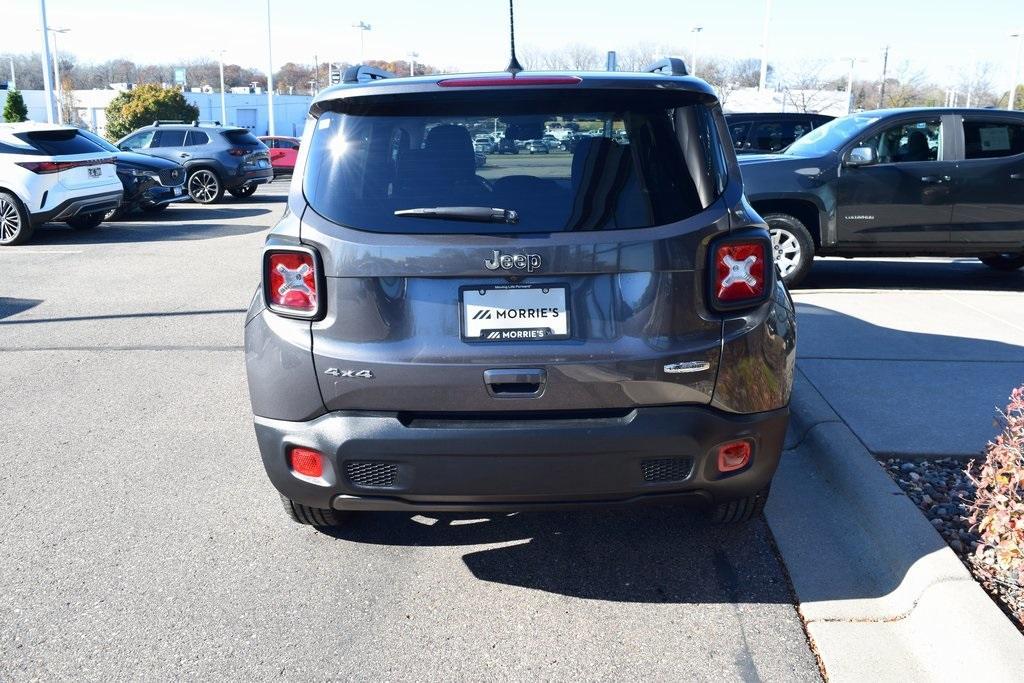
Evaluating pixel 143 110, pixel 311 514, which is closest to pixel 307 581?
pixel 311 514

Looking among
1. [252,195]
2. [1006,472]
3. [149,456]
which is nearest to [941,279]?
[1006,472]

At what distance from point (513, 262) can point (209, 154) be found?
19256mm

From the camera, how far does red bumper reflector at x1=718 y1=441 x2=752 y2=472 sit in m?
3.46

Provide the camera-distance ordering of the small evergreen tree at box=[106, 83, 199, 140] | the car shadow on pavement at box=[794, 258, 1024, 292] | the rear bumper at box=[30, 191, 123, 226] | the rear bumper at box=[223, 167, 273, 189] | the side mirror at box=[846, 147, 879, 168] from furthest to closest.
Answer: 1. the small evergreen tree at box=[106, 83, 199, 140]
2. the rear bumper at box=[223, 167, 273, 189]
3. the rear bumper at box=[30, 191, 123, 226]
4. the car shadow on pavement at box=[794, 258, 1024, 292]
5. the side mirror at box=[846, 147, 879, 168]

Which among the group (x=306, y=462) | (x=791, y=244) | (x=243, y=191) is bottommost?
(x=243, y=191)

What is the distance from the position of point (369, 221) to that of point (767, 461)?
1680 millimetres

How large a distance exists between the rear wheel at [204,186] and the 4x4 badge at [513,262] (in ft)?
62.7

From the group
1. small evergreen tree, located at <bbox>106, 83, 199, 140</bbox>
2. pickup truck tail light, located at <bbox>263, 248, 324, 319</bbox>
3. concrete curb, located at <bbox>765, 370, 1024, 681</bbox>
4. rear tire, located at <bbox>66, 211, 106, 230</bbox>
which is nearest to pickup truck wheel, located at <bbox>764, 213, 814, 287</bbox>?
concrete curb, located at <bbox>765, 370, 1024, 681</bbox>

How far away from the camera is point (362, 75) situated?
3.90 m

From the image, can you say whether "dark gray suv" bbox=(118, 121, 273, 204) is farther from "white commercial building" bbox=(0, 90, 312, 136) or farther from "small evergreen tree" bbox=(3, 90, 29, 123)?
"white commercial building" bbox=(0, 90, 312, 136)

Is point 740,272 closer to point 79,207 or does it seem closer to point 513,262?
point 513,262

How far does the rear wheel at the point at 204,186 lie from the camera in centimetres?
2097

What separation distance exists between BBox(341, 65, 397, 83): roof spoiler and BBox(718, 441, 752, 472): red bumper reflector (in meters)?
1.89

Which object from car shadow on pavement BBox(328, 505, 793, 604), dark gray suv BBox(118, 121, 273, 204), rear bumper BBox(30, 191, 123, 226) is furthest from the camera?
dark gray suv BBox(118, 121, 273, 204)
